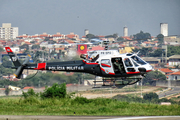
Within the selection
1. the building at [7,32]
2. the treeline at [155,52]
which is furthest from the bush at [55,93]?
the building at [7,32]

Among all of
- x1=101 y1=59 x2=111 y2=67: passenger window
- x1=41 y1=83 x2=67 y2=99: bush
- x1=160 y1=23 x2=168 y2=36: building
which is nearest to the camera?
x1=101 y1=59 x2=111 y2=67: passenger window

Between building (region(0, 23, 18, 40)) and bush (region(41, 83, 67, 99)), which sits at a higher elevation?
building (region(0, 23, 18, 40))

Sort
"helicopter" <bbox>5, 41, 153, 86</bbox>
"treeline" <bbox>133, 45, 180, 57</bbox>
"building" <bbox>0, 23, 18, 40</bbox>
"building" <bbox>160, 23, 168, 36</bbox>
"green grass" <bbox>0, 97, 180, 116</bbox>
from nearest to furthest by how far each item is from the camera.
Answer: "green grass" <bbox>0, 97, 180, 116</bbox>
"helicopter" <bbox>5, 41, 153, 86</bbox>
"treeline" <bbox>133, 45, 180, 57</bbox>
"building" <bbox>160, 23, 168, 36</bbox>
"building" <bbox>0, 23, 18, 40</bbox>

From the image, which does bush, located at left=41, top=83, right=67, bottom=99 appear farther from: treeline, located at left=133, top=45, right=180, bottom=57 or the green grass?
treeline, located at left=133, top=45, right=180, bottom=57

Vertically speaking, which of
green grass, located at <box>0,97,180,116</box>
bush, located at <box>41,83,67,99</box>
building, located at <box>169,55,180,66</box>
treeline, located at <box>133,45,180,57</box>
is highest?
treeline, located at <box>133,45,180,57</box>

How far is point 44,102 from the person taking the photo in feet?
57.9

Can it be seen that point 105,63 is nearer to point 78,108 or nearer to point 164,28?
point 78,108

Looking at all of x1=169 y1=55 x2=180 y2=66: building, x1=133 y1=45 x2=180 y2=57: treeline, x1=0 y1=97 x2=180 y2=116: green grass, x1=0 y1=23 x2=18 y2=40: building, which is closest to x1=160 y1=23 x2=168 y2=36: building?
x1=133 y1=45 x2=180 y2=57: treeline

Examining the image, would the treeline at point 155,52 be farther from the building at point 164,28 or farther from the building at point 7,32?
the building at point 7,32

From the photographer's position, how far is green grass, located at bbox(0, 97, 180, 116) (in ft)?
47.4

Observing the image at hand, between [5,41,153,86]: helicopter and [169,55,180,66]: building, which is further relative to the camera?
[169,55,180,66]: building

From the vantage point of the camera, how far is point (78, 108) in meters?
16.2

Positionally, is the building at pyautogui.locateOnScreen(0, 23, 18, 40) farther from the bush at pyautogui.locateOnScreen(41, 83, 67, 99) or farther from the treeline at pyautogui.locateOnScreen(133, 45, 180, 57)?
the bush at pyautogui.locateOnScreen(41, 83, 67, 99)

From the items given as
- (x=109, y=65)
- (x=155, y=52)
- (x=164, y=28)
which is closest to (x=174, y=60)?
(x=155, y=52)
